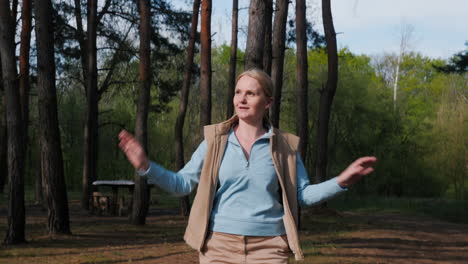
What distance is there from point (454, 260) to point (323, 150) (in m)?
10.1

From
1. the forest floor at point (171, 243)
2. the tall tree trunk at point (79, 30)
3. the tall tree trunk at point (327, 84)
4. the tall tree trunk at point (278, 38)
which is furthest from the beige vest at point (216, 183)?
the tall tree trunk at point (79, 30)

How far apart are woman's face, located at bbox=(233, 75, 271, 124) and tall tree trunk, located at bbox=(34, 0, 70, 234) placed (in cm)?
972

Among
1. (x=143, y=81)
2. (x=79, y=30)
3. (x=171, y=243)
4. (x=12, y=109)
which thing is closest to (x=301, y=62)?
(x=143, y=81)

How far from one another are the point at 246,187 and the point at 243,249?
354 millimetres

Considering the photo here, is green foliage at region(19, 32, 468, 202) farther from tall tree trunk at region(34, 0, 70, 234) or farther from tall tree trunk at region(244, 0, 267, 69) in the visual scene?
tall tree trunk at region(244, 0, 267, 69)

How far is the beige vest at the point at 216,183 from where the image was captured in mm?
3811

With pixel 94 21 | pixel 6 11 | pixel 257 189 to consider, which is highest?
pixel 94 21

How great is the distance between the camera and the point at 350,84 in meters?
39.6

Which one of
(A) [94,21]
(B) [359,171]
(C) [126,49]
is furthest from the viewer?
(C) [126,49]

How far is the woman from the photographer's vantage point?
3758mm

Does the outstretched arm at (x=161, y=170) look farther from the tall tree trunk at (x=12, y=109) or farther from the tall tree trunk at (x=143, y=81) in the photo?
the tall tree trunk at (x=143, y=81)

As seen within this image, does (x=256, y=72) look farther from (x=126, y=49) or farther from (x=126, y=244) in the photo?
(x=126, y=49)

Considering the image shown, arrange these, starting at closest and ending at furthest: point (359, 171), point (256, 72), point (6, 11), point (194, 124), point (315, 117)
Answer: point (359, 171)
point (256, 72)
point (6, 11)
point (315, 117)
point (194, 124)

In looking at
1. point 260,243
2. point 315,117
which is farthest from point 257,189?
point 315,117
